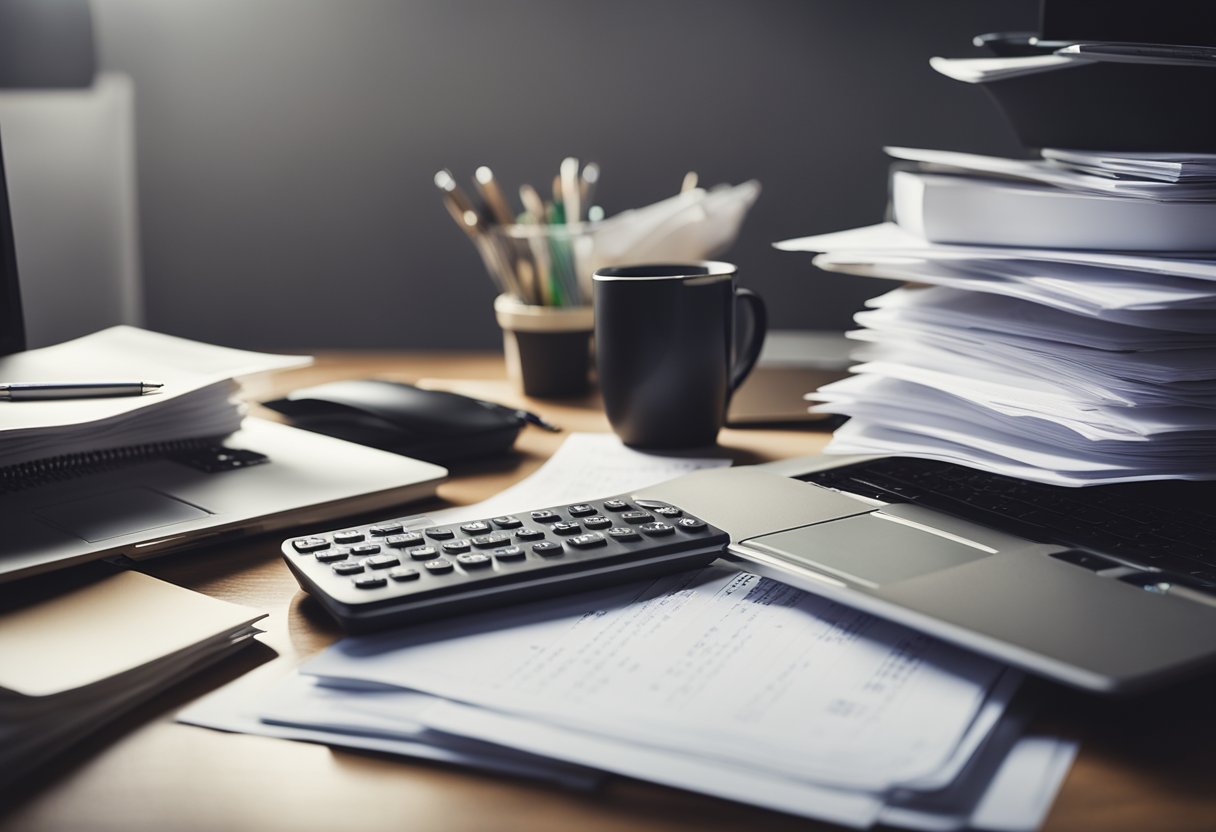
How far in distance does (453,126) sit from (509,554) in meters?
0.81

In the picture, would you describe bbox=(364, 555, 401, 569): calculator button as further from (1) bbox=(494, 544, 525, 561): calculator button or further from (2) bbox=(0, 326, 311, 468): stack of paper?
(2) bbox=(0, 326, 311, 468): stack of paper

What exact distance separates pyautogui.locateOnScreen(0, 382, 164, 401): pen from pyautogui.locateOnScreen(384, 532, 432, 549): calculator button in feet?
0.66

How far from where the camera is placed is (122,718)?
15.4 inches

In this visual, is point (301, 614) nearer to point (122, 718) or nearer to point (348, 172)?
point (122, 718)

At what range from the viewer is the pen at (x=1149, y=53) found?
1.74ft

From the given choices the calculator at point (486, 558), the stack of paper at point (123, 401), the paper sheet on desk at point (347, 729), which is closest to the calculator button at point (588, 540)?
the calculator at point (486, 558)

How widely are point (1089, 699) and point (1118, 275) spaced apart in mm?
250

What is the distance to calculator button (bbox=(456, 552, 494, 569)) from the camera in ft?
1.51

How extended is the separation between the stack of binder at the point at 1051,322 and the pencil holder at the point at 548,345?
0.29 m

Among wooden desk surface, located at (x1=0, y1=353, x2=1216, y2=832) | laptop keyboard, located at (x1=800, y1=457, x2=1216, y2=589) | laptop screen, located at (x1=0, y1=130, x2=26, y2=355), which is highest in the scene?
laptop screen, located at (x1=0, y1=130, x2=26, y2=355)

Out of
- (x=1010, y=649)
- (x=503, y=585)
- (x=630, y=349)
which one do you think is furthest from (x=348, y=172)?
(x=1010, y=649)

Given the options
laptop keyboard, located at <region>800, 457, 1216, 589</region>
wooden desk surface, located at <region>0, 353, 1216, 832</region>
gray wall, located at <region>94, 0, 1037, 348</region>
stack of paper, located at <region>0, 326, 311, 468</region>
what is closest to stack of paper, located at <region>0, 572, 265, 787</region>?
wooden desk surface, located at <region>0, 353, 1216, 832</region>

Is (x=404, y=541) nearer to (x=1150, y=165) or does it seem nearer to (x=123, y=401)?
(x=123, y=401)

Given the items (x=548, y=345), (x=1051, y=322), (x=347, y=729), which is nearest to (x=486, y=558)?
(x=347, y=729)
